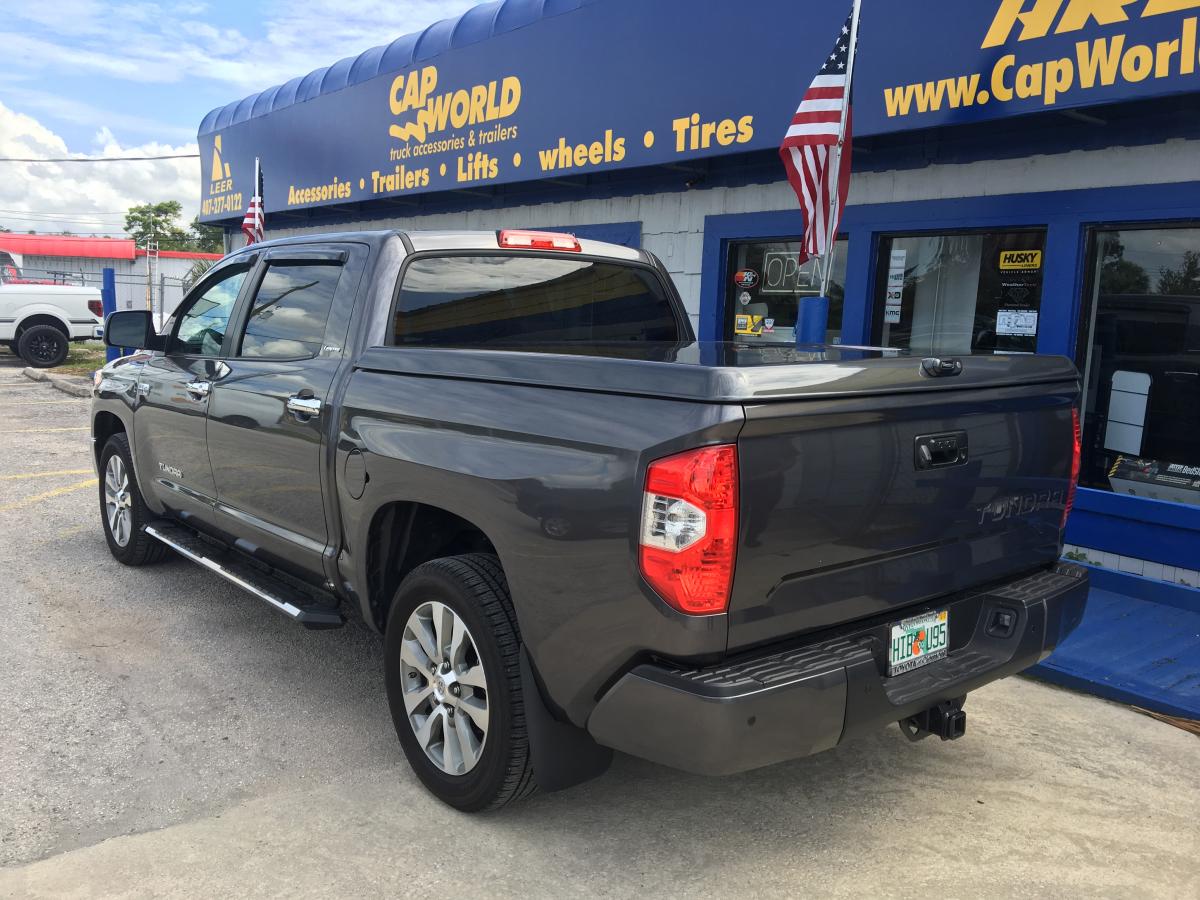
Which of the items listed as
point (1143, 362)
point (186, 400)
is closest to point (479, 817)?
point (186, 400)

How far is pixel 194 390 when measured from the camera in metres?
4.84

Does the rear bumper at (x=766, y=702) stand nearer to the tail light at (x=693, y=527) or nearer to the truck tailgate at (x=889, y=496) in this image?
the truck tailgate at (x=889, y=496)

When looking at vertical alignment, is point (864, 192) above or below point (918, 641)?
above

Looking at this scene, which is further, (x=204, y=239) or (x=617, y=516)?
(x=204, y=239)

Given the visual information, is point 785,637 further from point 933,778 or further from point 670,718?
point 933,778

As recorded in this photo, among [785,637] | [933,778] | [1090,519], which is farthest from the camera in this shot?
[1090,519]

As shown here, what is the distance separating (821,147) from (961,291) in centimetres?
173

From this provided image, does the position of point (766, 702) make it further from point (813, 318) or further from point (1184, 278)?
point (1184, 278)

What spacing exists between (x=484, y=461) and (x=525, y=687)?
0.67 metres

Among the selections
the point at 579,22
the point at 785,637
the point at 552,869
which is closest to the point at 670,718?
the point at 785,637

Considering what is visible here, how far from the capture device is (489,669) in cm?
303

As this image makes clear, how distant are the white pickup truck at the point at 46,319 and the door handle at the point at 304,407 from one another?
1802 centimetres

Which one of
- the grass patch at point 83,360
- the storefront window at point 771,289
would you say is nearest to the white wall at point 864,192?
the storefront window at point 771,289

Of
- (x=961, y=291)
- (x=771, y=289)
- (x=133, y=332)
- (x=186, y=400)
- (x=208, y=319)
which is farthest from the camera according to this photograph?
(x=771, y=289)
